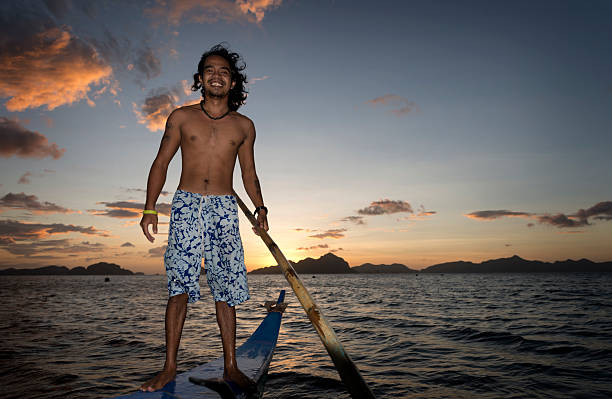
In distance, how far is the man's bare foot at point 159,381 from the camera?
3113mm

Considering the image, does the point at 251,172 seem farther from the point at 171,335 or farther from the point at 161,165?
the point at 171,335

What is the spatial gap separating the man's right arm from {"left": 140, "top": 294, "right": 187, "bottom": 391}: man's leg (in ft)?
2.20

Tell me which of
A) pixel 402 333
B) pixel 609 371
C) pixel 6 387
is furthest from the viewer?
pixel 402 333

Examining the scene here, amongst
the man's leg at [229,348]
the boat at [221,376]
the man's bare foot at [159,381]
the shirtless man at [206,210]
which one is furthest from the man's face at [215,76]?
the man's bare foot at [159,381]

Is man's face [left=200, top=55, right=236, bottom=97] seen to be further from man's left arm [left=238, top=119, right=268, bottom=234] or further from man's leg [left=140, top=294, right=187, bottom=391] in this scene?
man's leg [left=140, top=294, right=187, bottom=391]

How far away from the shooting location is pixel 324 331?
8.74 feet

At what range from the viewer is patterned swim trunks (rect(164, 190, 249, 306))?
3.24 m

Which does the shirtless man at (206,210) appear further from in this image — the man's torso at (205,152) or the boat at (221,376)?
the boat at (221,376)

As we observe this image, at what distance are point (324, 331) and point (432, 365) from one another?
611 cm

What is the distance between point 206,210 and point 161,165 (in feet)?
2.15

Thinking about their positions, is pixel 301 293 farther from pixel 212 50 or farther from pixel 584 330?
pixel 584 330

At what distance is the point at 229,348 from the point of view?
3373mm

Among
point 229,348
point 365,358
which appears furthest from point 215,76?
point 365,358

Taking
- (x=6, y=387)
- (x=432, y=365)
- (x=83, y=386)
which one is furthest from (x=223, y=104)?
(x=432, y=365)
